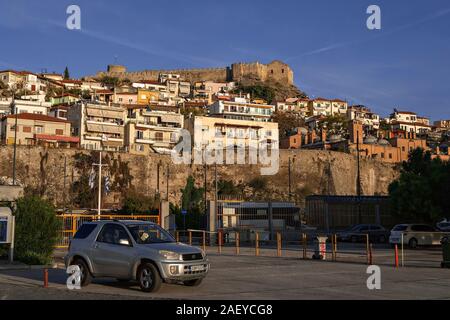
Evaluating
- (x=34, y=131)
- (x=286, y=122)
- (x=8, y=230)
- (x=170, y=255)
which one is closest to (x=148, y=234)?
(x=170, y=255)

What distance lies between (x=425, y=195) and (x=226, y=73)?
136344 millimetres

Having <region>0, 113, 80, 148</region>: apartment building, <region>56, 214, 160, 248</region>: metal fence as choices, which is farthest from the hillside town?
<region>56, 214, 160, 248</region>: metal fence

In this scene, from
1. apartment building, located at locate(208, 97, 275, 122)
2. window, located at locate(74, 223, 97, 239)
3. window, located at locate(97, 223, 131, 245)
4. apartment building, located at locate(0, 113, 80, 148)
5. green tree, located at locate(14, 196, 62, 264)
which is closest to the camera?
window, located at locate(97, 223, 131, 245)

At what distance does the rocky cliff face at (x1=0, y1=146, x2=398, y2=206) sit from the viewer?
79.6 metres

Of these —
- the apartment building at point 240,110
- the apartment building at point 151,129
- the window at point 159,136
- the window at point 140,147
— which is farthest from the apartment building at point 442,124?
the window at point 140,147

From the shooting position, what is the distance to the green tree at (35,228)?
19922mm

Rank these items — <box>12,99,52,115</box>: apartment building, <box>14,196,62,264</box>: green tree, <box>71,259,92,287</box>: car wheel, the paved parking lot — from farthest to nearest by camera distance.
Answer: <box>12,99,52,115</box>: apartment building → <box>14,196,62,264</box>: green tree → <box>71,259,92,287</box>: car wheel → the paved parking lot

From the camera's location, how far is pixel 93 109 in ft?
305

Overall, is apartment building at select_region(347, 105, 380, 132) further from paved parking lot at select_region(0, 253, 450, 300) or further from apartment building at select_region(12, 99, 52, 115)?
paved parking lot at select_region(0, 253, 450, 300)

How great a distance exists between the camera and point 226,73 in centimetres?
17200

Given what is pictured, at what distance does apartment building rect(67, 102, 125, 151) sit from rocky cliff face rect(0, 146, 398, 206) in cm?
668

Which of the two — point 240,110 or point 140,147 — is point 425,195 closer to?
point 140,147
